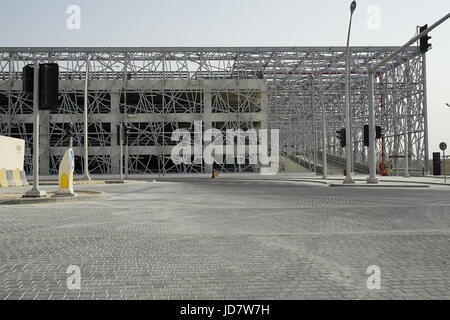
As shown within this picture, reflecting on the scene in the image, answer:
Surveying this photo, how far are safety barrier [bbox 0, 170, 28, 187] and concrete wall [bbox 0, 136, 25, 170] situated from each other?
1.29 feet

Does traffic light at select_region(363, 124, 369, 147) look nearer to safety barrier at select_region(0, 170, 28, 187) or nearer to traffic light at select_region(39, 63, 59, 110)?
traffic light at select_region(39, 63, 59, 110)

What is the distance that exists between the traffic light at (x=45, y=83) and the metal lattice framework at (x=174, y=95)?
33136 mm

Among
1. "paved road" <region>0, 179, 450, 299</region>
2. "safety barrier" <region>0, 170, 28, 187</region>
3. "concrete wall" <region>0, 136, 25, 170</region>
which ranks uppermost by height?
"concrete wall" <region>0, 136, 25, 170</region>

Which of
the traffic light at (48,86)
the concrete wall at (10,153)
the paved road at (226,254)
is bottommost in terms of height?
the paved road at (226,254)

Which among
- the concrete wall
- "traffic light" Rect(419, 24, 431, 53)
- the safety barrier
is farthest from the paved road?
the concrete wall

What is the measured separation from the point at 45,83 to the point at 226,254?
11.2 metres

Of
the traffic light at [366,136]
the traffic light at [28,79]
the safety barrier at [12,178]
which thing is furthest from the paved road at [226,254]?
the safety barrier at [12,178]

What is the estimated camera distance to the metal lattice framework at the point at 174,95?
4888 cm

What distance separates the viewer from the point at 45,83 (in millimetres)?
15031

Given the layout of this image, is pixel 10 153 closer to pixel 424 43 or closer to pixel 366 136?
pixel 366 136

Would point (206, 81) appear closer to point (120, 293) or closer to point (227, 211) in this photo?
point (227, 211)

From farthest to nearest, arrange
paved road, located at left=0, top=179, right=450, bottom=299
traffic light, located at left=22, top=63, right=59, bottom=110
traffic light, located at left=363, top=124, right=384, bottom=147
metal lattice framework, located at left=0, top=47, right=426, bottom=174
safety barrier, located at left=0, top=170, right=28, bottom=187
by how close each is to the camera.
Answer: metal lattice framework, located at left=0, top=47, right=426, bottom=174
traffic light, located at left=363, top=124, right=384, bottom=147
safety barrier, located at left=0, top=170, right=28, bottom=187
traffic light, located at left=22, top=63, right=59, bottom=110
paved road, located at left=0, top=179, right=450, bottom=299

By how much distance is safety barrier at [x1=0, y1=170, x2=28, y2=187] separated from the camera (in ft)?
86.4

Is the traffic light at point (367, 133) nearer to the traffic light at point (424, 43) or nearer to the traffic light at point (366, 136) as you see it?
the traffic light at point (366, 136)
